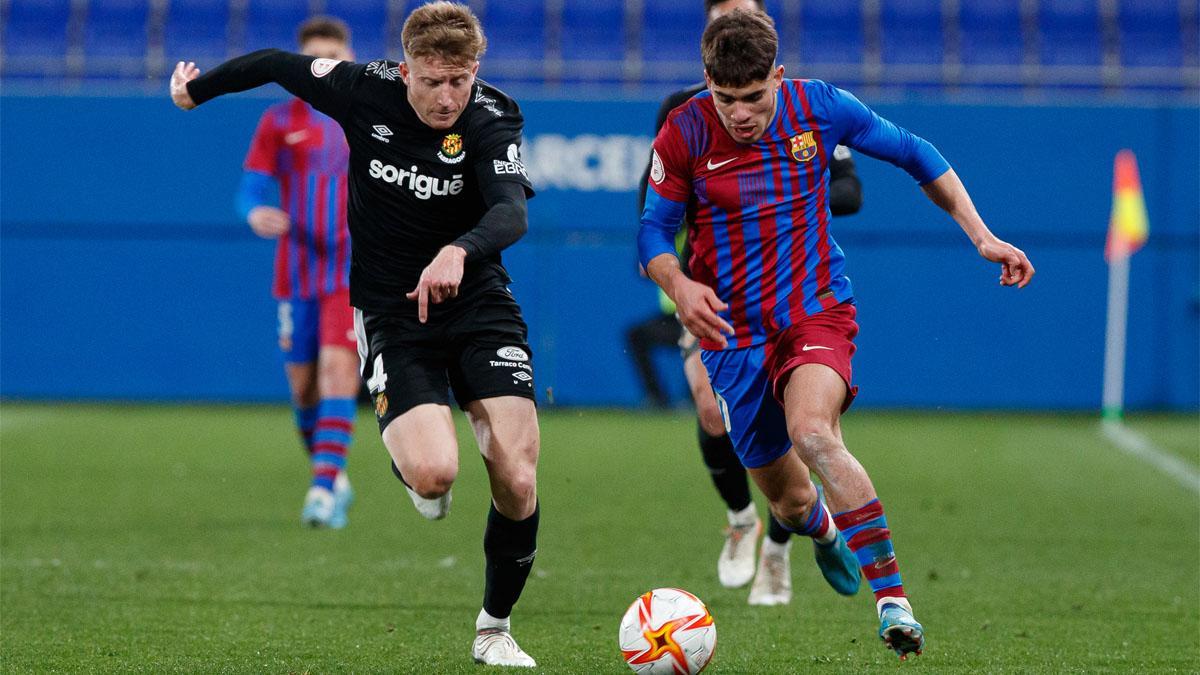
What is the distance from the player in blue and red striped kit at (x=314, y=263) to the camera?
8156 millimetres

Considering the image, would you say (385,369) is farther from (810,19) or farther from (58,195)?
(810,19)

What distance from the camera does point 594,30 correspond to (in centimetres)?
1778

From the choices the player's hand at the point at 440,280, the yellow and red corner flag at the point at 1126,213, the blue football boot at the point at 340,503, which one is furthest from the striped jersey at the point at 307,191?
the yellow and red corner flag at the point at 1126,213

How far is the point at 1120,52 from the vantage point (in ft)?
58.0

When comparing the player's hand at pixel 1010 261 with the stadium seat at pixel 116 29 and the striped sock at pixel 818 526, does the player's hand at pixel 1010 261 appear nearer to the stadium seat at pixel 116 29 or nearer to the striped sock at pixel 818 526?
the striped sock at pixel 818 526

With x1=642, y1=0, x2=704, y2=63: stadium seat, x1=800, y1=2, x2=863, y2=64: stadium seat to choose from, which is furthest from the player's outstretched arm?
x1=642, y1=0, x2=704, y2=63: stadium seat

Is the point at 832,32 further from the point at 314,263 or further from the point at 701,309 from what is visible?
the point at 701,309

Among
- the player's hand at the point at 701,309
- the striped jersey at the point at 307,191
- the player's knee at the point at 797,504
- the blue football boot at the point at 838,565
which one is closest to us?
the player's hand at the point at 701,309

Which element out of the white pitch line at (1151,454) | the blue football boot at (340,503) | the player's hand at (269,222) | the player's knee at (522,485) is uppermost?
the player's hand at (269,222)

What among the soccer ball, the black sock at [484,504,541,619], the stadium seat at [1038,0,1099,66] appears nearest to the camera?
the soccer ball

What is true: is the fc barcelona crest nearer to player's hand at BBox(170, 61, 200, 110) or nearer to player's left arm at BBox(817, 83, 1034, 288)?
player's left arm at BBox(817, 83, 1034, 288)

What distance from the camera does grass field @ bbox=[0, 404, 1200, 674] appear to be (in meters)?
5.08

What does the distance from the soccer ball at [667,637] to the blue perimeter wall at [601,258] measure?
10400 millimetres

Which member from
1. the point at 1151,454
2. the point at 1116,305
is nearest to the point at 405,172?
the point at 1151,454
